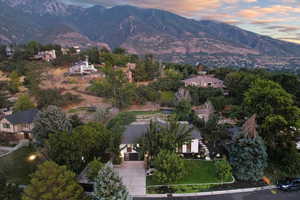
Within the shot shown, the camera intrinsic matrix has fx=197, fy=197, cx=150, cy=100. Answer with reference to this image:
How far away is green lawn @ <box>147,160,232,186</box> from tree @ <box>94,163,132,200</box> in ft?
16.2

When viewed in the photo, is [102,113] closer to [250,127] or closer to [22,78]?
[250,127]

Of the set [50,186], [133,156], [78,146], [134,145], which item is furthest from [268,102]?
[50,186]

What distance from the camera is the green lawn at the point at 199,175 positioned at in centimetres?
1703

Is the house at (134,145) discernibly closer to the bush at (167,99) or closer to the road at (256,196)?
the road at (256,196)

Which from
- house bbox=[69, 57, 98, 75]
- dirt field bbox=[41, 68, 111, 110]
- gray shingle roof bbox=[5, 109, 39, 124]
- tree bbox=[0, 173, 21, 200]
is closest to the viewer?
tree bbox=[0, 173, 21, 200]

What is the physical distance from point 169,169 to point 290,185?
1006cm

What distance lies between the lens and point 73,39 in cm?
19075

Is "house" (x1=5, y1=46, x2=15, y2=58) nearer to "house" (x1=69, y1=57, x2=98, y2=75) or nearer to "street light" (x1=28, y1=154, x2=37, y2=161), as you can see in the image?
"house" (x1=69, y1=57, x2=98, y2=75)

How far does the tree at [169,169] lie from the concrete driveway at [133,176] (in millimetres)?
1529

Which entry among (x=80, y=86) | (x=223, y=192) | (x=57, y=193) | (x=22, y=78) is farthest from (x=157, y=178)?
(x=22, y=78)

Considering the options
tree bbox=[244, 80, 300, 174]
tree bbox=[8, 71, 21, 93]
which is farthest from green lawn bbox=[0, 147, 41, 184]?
tree bbox=[8, 71, 21, 93]

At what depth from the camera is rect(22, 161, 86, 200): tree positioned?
11914 mm

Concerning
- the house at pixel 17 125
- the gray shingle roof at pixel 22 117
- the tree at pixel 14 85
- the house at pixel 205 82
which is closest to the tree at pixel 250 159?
the house at pixel 17 125

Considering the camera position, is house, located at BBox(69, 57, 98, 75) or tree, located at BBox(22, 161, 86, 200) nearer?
tree, located at BBox(22, 161, 86, 200)
